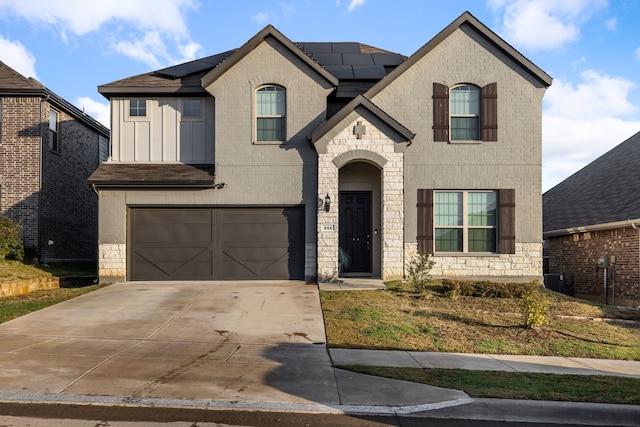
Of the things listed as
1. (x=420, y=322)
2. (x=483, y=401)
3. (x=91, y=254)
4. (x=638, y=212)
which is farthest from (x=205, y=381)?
(x=91, y=254)

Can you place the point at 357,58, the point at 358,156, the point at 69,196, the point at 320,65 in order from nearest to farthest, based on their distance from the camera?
the point at 358,156, the point at 320,65, the point at 357,58, the point at 69,196

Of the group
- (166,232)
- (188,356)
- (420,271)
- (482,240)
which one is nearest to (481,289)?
(420,271)

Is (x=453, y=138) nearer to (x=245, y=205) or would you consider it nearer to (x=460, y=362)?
(x=245, y=205)

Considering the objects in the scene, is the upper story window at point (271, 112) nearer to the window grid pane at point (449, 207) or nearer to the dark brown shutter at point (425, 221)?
the dark brown shutter at point (425, 221)

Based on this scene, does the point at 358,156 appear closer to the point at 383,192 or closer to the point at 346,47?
the point at 383,192

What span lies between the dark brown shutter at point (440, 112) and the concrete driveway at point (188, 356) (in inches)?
242

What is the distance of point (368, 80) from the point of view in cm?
1672

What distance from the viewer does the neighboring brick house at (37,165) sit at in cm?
1783

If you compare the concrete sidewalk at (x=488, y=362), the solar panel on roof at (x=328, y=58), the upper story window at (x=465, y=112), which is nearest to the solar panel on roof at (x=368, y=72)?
the solar panel on roof at (x=328, y=58)

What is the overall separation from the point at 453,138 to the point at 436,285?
→ 4498mm

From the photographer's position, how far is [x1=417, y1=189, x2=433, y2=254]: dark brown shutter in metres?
15.4

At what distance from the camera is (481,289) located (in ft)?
44.7

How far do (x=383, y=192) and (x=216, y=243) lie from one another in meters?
5.21

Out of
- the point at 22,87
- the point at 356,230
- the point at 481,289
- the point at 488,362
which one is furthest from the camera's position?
the point at 22,87
